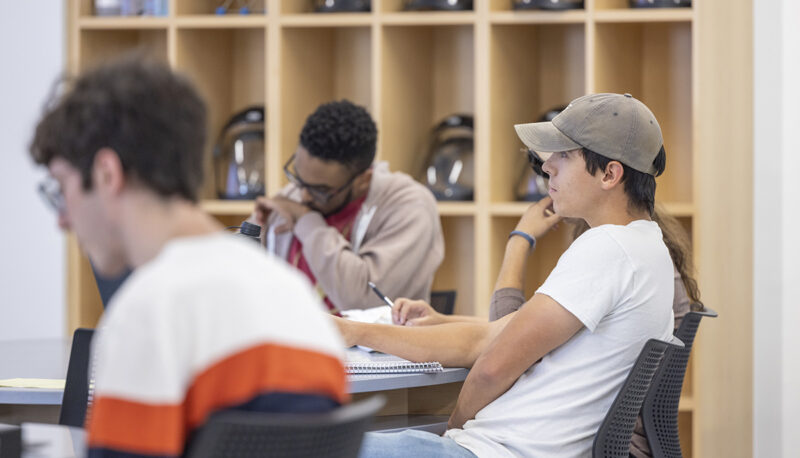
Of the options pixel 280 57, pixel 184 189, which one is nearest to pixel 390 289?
pixel 280 57

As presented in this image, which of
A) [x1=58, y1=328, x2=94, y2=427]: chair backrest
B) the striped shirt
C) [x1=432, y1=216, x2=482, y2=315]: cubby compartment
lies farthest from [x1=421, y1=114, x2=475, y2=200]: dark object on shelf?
the striped shirt

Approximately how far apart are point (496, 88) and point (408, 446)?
6.74 feet

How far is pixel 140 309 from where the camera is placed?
34.4 inches

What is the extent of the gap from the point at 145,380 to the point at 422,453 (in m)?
0.93

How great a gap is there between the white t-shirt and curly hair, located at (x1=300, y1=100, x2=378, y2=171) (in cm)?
131

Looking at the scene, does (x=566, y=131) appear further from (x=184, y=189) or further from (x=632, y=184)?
(x=184, y=189)

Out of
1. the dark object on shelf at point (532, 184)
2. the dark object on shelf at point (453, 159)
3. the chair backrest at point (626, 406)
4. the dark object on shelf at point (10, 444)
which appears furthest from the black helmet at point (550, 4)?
the dark object on shelf at point (10, 444)

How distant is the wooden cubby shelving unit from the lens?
11.0 feet

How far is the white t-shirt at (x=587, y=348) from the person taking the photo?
1.74 meters

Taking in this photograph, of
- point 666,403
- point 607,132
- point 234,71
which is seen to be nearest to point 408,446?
point 666,403

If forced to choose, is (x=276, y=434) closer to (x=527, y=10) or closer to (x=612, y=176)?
(x=612, y=176)

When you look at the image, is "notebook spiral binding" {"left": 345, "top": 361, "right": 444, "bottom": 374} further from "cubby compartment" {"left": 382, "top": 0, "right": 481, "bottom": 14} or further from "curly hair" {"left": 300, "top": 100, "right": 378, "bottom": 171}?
"cubby compartment" {"left": 382, "top": 0, "right": 481, "bottom": 14}

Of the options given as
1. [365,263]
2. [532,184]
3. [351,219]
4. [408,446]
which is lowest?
[408,446]

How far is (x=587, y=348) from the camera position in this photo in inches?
70.0
